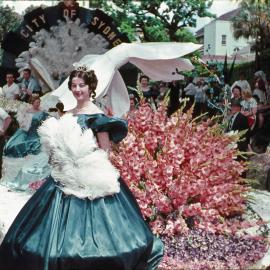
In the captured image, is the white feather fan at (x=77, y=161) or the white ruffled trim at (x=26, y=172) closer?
the white feather fan at (x=77, y=161)

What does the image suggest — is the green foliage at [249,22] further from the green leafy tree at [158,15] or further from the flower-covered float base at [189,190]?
the flower-covered float base at [189,190]

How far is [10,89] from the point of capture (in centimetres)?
1221

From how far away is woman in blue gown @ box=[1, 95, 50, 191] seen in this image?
8094 mm

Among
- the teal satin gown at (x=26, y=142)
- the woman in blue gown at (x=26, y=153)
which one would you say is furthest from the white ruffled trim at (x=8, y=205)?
the teal satin gown at (x=26, y=142)

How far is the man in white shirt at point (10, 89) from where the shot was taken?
12084 millimetres

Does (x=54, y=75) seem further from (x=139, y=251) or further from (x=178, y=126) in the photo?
(x=139, y=251)

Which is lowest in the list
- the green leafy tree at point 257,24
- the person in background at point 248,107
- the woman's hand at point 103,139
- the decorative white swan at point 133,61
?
the person in background at point 248,107

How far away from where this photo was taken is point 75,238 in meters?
4.08

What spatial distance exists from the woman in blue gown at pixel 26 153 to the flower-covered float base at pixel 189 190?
2.63 metres

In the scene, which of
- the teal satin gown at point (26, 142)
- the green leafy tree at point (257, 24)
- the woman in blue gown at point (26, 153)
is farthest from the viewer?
the green leafy tree at point (257, 24)

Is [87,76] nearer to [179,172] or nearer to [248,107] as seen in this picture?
[179,172]

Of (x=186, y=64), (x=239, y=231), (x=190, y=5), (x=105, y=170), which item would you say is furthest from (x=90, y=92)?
(x=190, y=5)

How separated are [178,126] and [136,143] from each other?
490mm

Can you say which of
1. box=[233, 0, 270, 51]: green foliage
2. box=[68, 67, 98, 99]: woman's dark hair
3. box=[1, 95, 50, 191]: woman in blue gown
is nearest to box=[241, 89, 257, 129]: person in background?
box=[1, 95, 50, 191]: woman in blue gown
